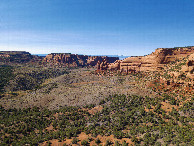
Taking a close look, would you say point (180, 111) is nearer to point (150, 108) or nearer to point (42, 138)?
point (150, 108)

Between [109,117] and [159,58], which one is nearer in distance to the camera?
[109,117]

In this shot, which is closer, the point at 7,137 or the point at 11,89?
the point at 7,137

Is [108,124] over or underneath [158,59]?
underneath

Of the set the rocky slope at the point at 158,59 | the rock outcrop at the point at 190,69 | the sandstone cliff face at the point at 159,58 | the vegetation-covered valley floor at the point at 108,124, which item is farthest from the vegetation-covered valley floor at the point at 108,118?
the rocky slope at the point at 158,59

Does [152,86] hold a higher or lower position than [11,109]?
higher

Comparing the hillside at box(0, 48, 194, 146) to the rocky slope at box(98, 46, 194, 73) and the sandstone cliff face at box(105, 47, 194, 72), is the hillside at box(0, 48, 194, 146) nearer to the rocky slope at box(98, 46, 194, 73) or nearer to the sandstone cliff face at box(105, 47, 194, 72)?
the sandstone cliff face at box(105, 47, 194, 72)

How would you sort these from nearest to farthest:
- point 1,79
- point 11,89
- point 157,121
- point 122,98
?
point 157,121 < point 122,98 < point 11,89 < point 1,79

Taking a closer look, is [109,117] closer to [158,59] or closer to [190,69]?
[190,69]

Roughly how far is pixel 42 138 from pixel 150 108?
30279 millimetres

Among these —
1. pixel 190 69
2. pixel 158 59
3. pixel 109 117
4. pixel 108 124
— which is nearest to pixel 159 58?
pixel 158 59

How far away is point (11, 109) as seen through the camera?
47500 mm

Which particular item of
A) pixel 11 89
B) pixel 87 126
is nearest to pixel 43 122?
pixel 87 126

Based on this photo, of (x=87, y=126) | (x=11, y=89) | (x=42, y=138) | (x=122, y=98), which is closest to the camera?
(x=42, y=138)

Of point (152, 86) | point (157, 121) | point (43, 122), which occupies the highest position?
point (152, 86)
